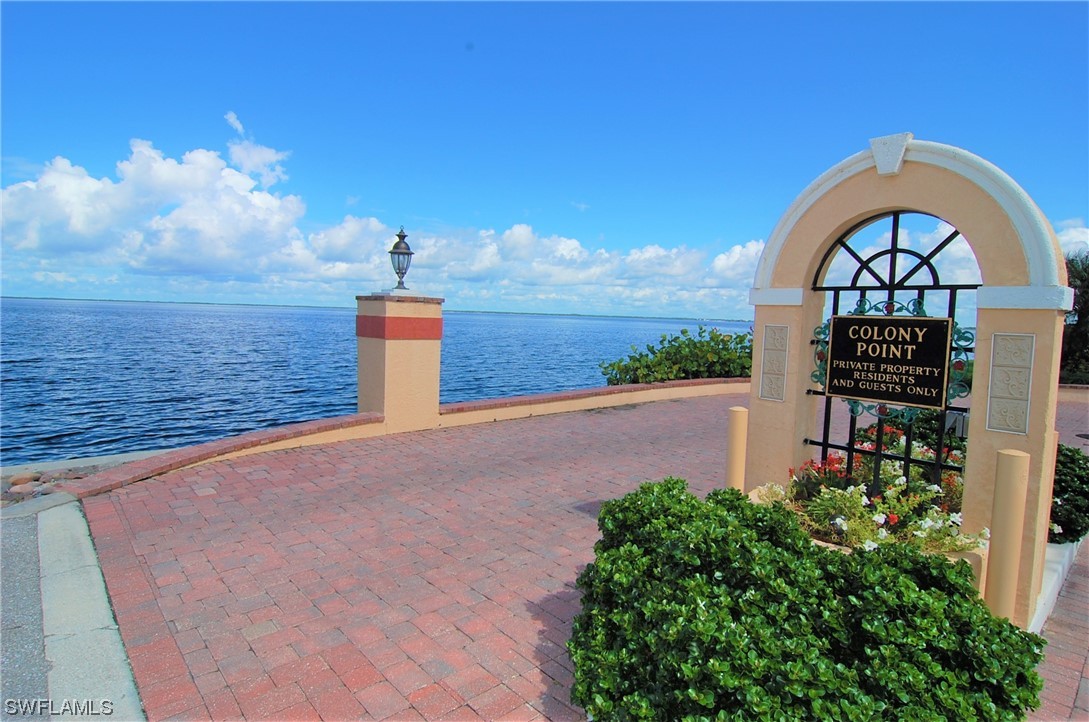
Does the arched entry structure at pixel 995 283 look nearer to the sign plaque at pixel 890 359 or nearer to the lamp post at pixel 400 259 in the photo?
the sign plaque at pixel 890 359

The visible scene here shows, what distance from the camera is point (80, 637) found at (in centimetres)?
334

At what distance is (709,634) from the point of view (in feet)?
7.80

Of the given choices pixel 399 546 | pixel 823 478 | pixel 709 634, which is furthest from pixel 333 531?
pixel 823 478

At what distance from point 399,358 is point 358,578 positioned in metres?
4.80

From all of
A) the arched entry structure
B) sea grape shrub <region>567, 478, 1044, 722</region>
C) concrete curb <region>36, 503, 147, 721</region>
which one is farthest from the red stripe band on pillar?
sea grape shrub <region>567, 478, 1044, 722</region>

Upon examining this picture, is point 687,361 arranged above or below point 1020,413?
below

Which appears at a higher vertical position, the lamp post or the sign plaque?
the lamp post

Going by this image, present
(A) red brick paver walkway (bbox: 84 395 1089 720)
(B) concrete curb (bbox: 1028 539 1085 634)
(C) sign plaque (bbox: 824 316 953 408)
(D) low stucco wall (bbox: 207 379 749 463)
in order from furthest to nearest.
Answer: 1. (D) low stucco wall (bbox: 207 379 749 463)
2. (C) sign plaque (bbox: 824 316 953 408)
3. (B) concrete curb (bbox: 1028 539 1085 634)
4. (A) red brick paver walkway (bbox: 84 395 1089 720)

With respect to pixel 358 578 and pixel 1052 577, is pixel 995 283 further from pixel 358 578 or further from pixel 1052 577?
pixel 358 578

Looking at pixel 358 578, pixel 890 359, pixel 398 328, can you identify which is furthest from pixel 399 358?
pixel 890 359

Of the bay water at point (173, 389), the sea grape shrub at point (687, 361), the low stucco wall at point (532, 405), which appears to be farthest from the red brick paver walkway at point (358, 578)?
the bay water at point (173, 389)

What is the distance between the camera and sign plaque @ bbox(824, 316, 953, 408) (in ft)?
13.1

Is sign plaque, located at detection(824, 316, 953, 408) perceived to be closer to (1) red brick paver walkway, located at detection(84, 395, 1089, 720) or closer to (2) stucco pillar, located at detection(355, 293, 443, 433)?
(1) red brick paver walkway, located at detection(84, 395, 1089, 720)

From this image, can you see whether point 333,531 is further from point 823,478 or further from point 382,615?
point 823,478
